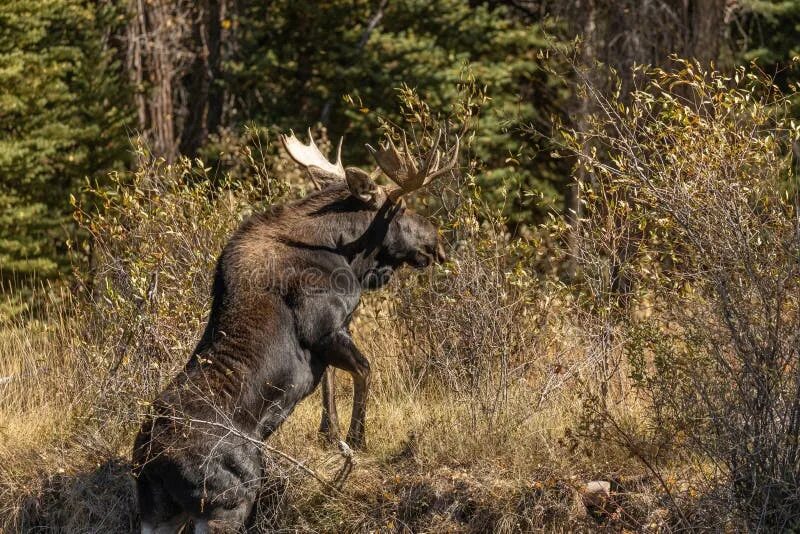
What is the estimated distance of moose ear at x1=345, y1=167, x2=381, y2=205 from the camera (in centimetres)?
827

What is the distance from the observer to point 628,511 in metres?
7.54

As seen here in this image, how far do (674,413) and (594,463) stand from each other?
0.67 metres

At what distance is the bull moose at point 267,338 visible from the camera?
7.61 m

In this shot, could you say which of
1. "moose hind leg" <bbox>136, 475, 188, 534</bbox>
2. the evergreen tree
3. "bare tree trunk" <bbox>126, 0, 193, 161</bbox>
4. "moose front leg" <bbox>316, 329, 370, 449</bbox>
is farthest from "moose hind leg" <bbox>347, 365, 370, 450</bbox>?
"bare tree trunk" <bbox>126, 0, 193, 161</bbox>

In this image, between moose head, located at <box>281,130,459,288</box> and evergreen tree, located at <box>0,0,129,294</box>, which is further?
evergreen tree, located at <box>0,0,129,294</box>

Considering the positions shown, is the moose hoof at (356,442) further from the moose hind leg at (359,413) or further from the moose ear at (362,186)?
the moose ear at (362,186)

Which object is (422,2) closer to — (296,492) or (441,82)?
(441,82)

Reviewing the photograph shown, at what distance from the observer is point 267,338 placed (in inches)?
309

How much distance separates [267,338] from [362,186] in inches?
50.6

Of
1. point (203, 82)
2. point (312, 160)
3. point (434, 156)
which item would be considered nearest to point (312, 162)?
point (312, 160)

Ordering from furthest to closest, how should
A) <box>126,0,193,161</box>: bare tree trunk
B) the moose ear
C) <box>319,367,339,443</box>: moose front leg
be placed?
<box>126,0,193,161</box>: bare tree trunk < <box>319,367,339,443</box>: moose front leg < the moose ear

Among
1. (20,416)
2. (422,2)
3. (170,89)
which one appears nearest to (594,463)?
(20,416)

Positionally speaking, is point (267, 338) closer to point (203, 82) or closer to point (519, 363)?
point (519, 363)

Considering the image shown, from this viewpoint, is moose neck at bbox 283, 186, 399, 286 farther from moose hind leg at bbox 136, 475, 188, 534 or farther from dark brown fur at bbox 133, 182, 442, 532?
moose hind leg at bbox 136, 475, 188, 534
